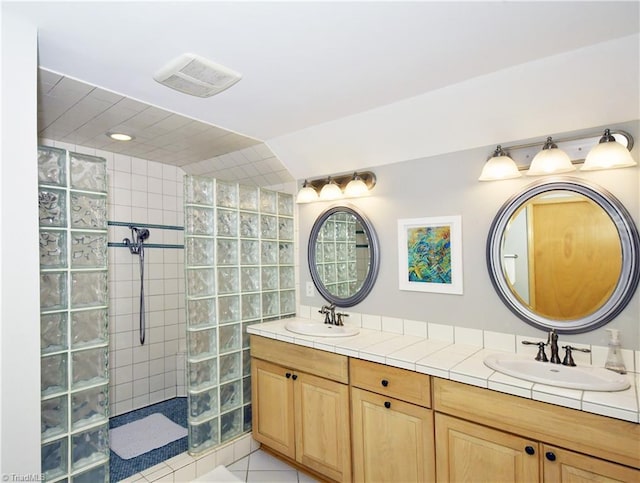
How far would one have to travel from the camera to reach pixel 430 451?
1796 mm

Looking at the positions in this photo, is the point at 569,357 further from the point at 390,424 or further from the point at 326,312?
the point at 326,312

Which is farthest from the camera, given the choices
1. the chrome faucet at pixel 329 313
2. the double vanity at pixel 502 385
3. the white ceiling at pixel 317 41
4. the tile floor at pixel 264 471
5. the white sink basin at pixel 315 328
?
the chrome faucet at pixel 329 313

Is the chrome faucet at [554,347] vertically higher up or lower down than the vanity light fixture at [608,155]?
lower down

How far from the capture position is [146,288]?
131 inches

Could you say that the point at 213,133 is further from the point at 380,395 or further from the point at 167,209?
the point at 380,395

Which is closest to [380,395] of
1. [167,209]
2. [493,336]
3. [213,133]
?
[493,336]

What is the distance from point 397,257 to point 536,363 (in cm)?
101

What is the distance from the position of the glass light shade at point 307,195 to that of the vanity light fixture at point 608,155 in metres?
1.75

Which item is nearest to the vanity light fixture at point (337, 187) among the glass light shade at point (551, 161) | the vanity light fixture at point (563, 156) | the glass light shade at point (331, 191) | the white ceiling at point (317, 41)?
the glass light shade at point (331, 191)

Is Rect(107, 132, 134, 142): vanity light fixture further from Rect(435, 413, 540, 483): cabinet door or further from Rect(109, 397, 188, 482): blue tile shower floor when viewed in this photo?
Rect(435, 413, 540, 483): cabinet door

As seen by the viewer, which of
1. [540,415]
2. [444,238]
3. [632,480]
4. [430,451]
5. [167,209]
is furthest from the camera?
[167,209]

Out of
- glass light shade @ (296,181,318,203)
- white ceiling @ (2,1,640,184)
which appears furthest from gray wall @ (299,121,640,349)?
white ceiling @ (2,1,640,184)

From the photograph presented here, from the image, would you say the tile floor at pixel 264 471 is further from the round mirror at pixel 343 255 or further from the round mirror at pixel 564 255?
the round mirror at pixel 564 255

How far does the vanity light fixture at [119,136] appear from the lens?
262 cm
